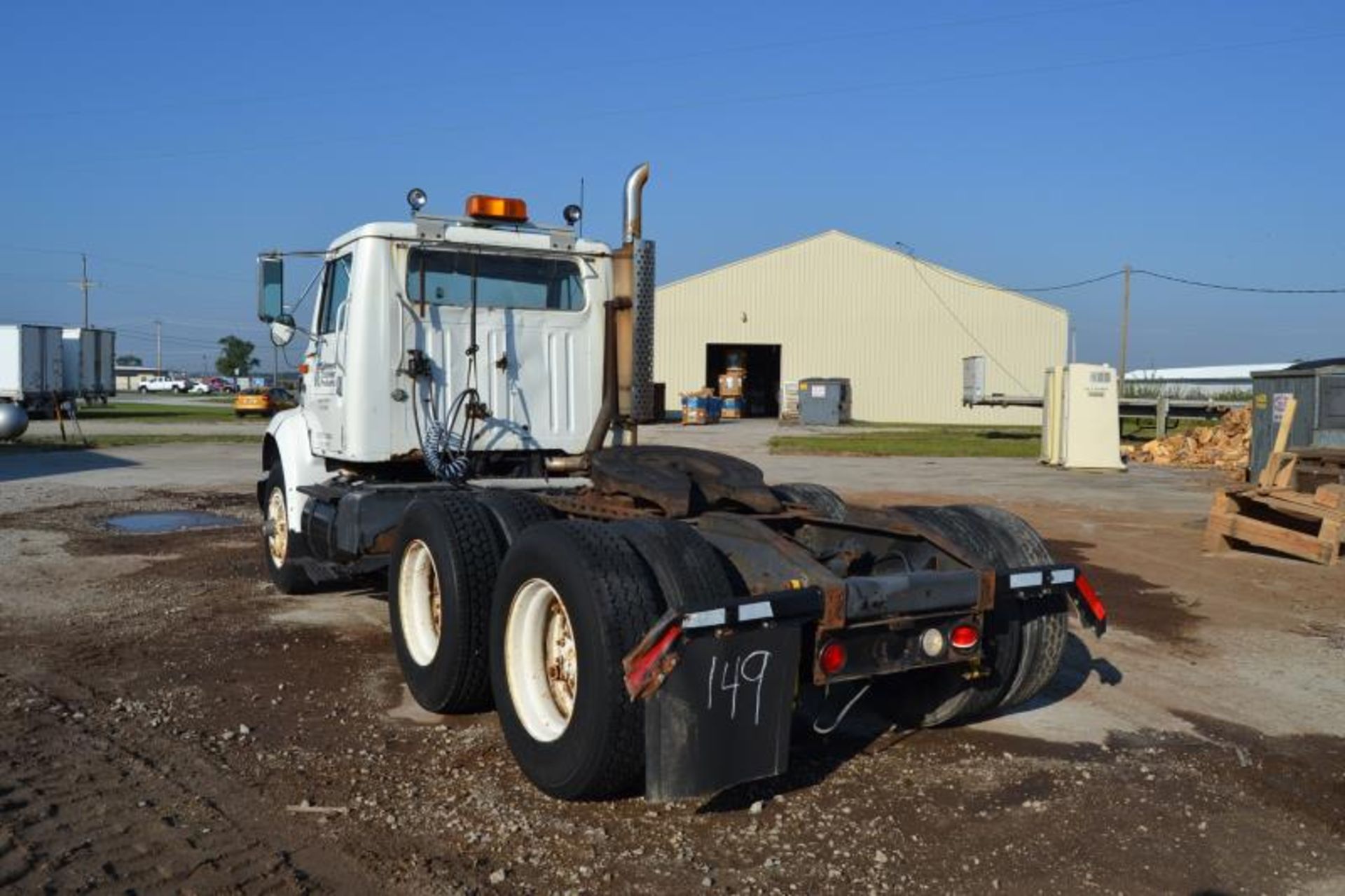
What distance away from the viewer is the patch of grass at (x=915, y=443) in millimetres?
28109

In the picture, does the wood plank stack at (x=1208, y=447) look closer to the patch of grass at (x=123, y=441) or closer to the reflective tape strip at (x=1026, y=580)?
the reflective tape strip at (x=1026, y=580)

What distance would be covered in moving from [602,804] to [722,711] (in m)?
0.79

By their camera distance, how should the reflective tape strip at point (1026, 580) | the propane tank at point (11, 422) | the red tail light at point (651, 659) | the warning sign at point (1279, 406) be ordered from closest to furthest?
the red tail light at point (651, 659)
the reflective tape strip at point (1026, 580)
the warning sign at point (1279, 406)
the propane tank at point (11, 422)

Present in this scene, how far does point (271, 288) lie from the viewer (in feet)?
28.0

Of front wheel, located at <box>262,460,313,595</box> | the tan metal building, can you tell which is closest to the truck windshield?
front wheel, located at <box>262,460,313,595</box>

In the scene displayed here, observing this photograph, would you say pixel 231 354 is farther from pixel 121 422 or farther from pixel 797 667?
pixel 797 667

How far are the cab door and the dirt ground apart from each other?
4.39 feet

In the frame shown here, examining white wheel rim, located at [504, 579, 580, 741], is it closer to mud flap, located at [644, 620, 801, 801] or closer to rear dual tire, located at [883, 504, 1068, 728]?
mud flap, located at [644, 620, 801, 801]

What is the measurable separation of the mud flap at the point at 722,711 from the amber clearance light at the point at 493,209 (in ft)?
15.4

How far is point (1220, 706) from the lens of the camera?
249 inches

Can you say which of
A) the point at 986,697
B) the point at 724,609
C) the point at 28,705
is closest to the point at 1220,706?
the point at 986,697

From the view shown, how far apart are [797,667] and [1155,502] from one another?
14.4m

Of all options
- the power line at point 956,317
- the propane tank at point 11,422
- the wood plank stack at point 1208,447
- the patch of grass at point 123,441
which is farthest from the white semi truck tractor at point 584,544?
the power line at point 956,317

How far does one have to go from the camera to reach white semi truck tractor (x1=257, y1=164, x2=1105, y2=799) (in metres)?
4.23
